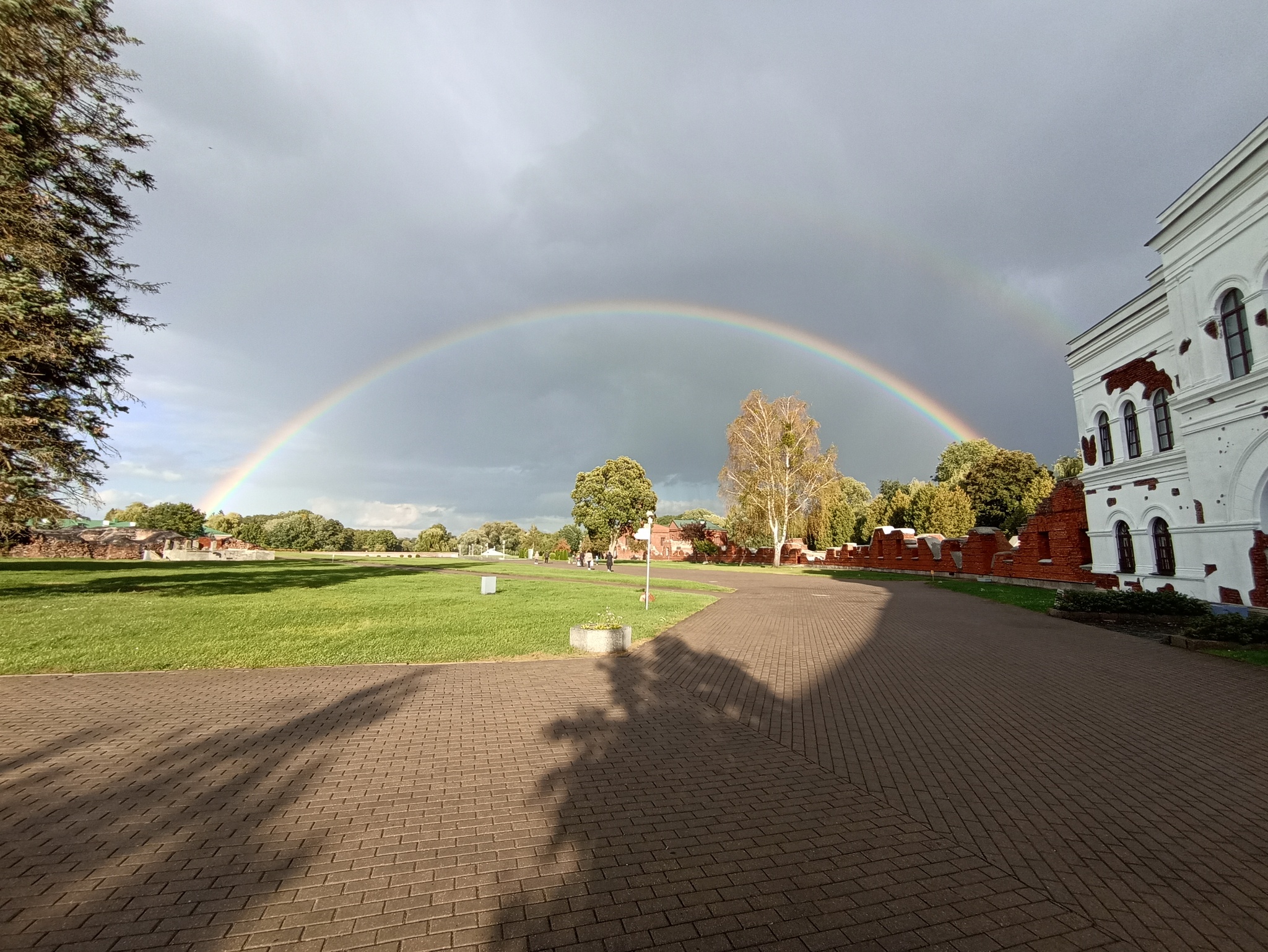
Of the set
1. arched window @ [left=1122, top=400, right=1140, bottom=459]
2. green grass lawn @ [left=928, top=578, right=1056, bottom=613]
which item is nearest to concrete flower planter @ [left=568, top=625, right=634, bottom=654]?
green grass lawn @ [left=928, top=578, right=1056, bottom=613]

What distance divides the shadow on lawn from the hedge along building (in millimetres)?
27773

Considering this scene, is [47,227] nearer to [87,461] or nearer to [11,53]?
[11,53]

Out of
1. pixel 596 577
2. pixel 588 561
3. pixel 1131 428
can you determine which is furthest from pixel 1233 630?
pixel 588 561

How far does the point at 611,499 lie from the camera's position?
2554 inches

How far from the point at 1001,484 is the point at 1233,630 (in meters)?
45.7

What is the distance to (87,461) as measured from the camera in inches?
600

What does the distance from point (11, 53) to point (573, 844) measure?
20249 millimetres

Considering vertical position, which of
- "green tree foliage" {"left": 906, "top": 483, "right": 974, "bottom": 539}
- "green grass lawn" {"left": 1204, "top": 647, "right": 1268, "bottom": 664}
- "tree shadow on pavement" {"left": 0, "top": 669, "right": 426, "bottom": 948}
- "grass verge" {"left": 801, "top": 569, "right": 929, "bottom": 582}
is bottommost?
"tree shadow on pavement" {"left": 0, "top": 669, "right": 426, "bottom": 948}

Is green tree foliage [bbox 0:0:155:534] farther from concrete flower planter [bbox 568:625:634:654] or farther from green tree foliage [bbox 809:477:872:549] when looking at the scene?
green tree foliage [bbox 809:477:872:549]

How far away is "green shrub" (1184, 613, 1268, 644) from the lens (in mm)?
10484

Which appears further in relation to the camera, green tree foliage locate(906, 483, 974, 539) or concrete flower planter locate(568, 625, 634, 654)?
green tree foliage locate(906, 483, 974, 539)

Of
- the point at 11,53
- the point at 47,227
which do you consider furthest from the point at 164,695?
the point at 11,53

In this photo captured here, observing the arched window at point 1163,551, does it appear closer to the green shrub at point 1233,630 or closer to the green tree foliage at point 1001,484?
the green shrub at point 1233,630

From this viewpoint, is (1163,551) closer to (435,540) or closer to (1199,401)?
(1199,401)
